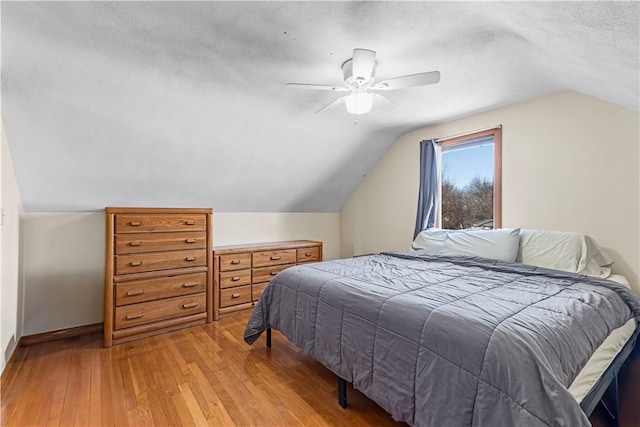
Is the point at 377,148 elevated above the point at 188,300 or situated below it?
above

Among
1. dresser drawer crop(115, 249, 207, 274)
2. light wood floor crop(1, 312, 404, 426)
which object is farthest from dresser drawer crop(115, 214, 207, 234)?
light wood floor crop(1, 312, 404, 426)

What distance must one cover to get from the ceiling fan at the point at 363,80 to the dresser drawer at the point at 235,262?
2.02m

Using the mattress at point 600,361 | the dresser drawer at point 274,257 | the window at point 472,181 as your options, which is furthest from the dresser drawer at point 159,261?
the mattress at point 600,361

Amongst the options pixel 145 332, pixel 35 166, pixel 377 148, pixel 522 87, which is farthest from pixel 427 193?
pixel 35 166

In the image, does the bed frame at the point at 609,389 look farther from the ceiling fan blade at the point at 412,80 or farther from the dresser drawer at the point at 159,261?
the dresser drawer at the point at 159,261

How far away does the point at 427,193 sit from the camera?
3.49 meters

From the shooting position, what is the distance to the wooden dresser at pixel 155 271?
2.56 m

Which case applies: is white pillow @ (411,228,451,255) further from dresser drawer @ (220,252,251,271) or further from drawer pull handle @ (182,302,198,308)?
drawer pull handle @ (182,302,198,308)

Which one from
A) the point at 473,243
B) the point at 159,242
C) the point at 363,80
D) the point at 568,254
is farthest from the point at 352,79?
the point at 159,242

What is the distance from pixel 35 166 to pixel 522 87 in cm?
403

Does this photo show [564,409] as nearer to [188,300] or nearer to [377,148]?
[188,300]

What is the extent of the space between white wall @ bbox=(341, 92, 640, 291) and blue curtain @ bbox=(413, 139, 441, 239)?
0.19 m

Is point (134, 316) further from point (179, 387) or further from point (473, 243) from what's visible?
point (473, 243)

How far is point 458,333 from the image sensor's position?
1214mm
